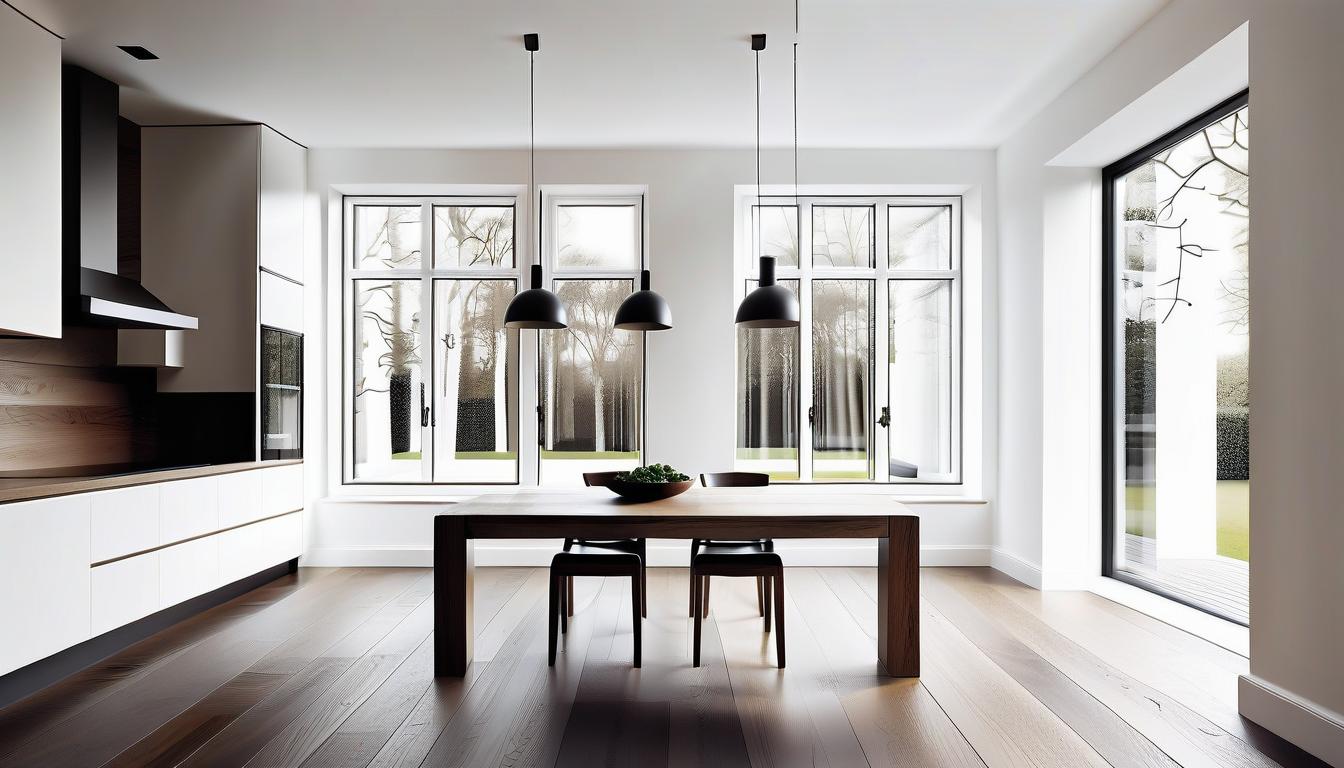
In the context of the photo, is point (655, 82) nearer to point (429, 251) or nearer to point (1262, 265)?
point (429, 251)

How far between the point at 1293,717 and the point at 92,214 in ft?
18.2

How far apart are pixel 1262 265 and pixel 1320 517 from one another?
3.01ft

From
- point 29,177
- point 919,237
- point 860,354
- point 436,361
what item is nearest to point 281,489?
point 436,361

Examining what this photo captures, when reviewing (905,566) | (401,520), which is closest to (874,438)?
(905,566)

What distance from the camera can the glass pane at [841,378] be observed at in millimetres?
5664

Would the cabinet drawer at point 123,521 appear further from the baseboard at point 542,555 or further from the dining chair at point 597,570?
the dining chair at point 597,570

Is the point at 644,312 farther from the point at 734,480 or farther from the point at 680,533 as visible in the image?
the point at 734,480

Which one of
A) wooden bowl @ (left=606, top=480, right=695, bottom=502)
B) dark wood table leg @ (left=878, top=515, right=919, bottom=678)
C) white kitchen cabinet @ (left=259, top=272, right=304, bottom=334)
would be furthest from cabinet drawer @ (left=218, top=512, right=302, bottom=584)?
dark wood table leg @ (left=878, top=515, right=919, bottom=678)

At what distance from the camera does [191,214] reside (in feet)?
15.6

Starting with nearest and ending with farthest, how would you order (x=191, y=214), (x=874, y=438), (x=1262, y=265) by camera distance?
(x=1262, y=265) → (x=191, y=214) → (x=874, y=438)

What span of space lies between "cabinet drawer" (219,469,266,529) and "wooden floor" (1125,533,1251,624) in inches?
207

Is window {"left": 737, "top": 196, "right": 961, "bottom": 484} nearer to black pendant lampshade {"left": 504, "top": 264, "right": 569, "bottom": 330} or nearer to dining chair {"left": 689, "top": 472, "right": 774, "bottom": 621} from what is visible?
dining chair {"left": 689, "top": 472, "right": 774, "bottom": 621}

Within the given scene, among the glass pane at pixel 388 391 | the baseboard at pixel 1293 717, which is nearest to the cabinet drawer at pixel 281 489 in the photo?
the glass pane at pixel 388 391

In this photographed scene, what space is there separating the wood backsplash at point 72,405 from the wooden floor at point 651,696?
44.7 inches
